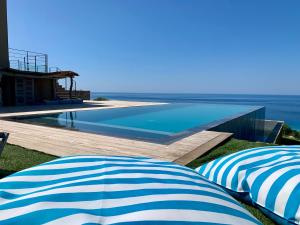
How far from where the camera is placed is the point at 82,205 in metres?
1.08

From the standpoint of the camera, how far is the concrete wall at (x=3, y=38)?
14953 mm

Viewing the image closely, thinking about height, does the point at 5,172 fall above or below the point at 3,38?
below

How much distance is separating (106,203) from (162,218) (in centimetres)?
27

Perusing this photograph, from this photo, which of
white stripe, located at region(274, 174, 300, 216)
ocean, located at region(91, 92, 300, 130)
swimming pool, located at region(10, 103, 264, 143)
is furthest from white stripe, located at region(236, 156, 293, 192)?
ocean, located at region(91, 92, 300, 130)

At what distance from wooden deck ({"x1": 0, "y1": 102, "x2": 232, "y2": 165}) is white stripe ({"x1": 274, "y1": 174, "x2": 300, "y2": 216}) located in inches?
76.7

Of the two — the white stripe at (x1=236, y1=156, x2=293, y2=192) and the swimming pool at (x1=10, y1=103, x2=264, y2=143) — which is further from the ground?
the white stripe at (x1=236, y1=156, x2=293, y2=192)

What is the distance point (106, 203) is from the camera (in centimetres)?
111

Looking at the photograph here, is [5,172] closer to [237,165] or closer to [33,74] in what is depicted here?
[237,165]

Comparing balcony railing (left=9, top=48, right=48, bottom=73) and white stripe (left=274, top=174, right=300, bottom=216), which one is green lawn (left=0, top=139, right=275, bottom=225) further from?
balcony railing (left=9, top=48, right=48, bottom=73)

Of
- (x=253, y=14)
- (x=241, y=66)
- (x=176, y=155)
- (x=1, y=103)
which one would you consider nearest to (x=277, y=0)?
(x=253, y=14)

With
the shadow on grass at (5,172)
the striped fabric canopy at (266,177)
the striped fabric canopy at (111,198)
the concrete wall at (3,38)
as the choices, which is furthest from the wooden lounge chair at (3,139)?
the concrete wall at (3,38)

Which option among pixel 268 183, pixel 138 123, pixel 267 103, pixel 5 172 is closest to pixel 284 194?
pixel 268 183

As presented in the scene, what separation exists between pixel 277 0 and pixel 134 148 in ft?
59.5

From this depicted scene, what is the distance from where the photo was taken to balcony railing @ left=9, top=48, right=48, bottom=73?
15766 millimetres
